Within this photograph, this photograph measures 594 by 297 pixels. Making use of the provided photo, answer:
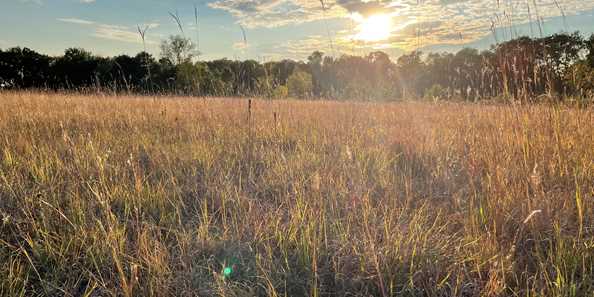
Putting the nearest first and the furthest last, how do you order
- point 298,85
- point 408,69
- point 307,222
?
1. point 307,222
2. point 408,69
3. point 298,85

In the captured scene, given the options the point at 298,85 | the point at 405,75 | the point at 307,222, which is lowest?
the point at 307,222

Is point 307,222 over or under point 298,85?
under

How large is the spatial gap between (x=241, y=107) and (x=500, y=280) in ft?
19.0

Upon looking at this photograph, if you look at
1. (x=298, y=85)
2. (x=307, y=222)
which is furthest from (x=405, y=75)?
(x=298, y=85)

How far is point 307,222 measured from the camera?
1692 millimetres

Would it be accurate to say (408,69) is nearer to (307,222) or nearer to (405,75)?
(405,75)

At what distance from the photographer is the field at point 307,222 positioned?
4.20ft

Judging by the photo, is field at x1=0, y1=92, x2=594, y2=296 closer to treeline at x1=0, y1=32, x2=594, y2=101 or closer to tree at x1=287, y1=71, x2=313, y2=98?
treeline at x1=0, y1=32, x2=594, y2=101

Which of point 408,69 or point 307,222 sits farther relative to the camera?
point 408,69

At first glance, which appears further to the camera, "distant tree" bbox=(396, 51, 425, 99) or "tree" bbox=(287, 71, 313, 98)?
"tree" bbox=(287, 71, 313, 98)

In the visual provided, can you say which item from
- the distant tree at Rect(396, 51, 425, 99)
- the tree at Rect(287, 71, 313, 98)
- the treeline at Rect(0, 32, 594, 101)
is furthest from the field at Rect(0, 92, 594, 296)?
the tree at Rect(287, 71, 313, 98)

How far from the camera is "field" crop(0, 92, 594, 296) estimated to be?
1280 millimetres

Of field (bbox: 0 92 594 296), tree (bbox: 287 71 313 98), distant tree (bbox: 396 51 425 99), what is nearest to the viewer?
field (bbox: 0 92 594 296)

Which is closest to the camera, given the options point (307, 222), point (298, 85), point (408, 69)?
point (307, 222)
